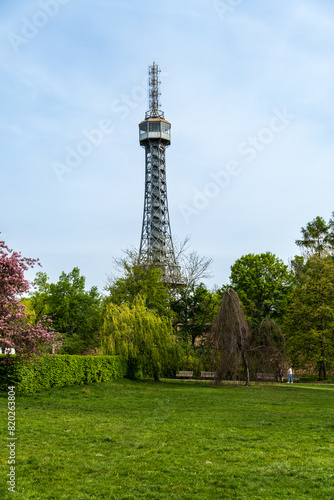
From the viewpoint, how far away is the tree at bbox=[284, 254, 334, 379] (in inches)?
1282

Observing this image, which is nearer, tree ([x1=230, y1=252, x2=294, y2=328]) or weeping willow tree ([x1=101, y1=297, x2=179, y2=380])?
weeping willow tree ([x1=101, y1=297, x2=179, y2=380])

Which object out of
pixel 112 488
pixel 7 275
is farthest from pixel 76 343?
pixel 112 488

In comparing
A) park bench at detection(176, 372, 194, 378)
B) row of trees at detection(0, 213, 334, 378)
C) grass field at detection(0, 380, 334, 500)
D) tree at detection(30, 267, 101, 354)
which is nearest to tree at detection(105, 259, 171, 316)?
row of trees at detection(0, 213, 334, 378)

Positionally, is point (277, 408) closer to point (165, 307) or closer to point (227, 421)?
point (227, 421)

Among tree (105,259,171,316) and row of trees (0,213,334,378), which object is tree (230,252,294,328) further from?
tree (105,259,171,316)

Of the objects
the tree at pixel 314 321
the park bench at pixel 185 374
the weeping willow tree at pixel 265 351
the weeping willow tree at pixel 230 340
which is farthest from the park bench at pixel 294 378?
Result: the weeping willow tree at pixel 230 340

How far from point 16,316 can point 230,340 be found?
979 cm

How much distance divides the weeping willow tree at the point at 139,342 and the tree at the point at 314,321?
11096 mm

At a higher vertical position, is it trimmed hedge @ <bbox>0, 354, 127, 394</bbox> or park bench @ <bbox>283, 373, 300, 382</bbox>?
trimmed hedge @ <bbox>0, 354, 127, 394</bbox>

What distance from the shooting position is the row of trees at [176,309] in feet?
64.8

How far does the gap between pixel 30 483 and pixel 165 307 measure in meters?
28.9

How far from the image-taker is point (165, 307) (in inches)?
1377

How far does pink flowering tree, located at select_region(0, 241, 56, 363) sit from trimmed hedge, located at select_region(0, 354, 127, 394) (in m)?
0.53

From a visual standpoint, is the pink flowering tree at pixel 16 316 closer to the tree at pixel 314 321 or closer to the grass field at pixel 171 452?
the grass field at pixel 171 452
